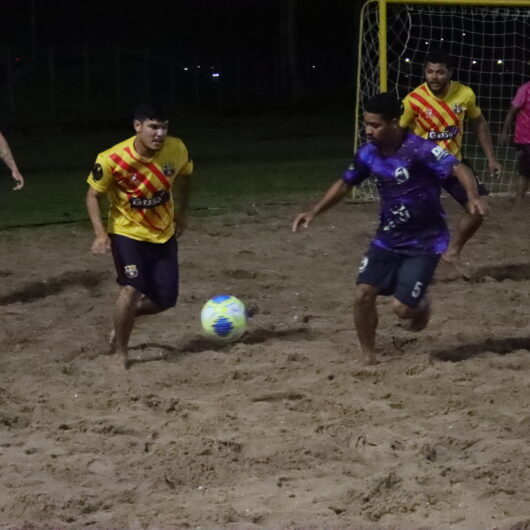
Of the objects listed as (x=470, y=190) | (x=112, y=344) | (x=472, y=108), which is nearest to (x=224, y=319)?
(x=112, y=344)

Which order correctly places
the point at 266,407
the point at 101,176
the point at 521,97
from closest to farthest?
the point at 266,407
the point at 101,176
the point at 521,97

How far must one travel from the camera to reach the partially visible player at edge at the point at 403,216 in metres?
7.02

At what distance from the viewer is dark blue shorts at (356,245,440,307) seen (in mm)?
7074

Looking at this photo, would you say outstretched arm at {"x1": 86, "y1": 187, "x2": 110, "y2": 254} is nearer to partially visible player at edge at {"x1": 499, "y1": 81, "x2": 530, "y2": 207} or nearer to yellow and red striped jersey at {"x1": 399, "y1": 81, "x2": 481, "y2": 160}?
yellow and red striped jersey at {"x1": 399, "y1": 81, "x2": 481, "y2": 160}

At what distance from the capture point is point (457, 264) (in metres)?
10.2

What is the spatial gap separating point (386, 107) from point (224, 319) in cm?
184

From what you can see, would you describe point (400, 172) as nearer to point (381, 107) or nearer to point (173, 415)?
point (381, 107)

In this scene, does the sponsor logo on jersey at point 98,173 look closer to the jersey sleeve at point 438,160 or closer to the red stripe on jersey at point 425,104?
the jersey sleeve at point 438,160

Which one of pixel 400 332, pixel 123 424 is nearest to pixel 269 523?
pixel 123 424

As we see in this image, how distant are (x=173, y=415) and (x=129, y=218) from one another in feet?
5.37

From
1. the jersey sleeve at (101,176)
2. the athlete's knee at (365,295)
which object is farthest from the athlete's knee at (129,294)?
the athlete's knee at (365,295)

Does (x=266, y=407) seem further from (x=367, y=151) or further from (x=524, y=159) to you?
(x=524, y=159)

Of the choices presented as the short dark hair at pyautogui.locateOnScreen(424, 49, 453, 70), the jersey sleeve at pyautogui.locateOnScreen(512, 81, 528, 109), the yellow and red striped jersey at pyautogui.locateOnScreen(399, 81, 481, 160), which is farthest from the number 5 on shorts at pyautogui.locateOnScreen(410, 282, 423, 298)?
the jersey sleeve at pyautogui.locateOnScreen(512, 81, 528, 109)

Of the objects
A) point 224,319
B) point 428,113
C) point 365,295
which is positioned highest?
point 428,113
